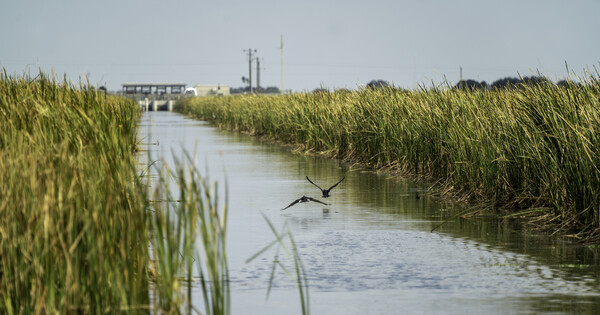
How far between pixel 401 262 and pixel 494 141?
14.3ft

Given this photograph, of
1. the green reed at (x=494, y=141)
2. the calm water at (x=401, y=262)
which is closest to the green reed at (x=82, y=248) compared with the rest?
the calm water at (x=401, y=262)

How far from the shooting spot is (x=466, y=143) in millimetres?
13234

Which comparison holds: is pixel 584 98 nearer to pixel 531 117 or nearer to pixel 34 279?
pixel 531 117

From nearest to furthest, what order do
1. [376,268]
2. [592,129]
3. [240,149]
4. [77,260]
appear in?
[77,260], [376,268], [592,129], [240,149]

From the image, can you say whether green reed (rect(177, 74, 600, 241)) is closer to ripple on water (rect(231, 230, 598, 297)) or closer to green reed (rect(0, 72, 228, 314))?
ripple on water (rect(231, 230, 598, 297))

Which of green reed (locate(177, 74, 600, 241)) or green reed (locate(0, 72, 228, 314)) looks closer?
green reed (locate(0, 72, 228, 314))

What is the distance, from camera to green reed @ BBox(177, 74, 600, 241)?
10.0 meters

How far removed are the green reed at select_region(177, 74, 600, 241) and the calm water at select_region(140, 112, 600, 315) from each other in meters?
0.62

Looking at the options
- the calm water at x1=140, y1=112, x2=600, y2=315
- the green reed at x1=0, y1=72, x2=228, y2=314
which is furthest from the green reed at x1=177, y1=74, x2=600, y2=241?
the green reed at x1=0, y1=72, x2=228, y2=314

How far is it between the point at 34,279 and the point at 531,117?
322 inches

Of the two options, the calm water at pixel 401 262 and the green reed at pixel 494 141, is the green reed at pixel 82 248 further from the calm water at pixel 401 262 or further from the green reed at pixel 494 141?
the green reed at pixel 494 141

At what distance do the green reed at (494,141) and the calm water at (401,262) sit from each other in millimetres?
622

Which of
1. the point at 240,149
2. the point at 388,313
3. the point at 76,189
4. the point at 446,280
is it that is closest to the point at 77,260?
the point at 76,189

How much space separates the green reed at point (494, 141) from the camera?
32.9 feet
